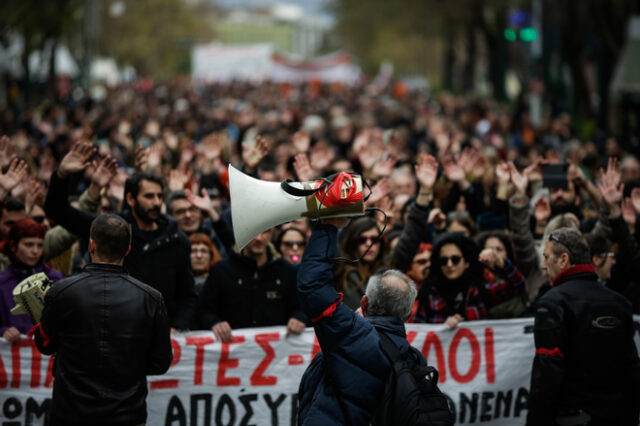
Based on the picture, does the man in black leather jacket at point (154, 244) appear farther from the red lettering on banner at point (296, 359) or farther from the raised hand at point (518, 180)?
the raised hand at point (518, 180)

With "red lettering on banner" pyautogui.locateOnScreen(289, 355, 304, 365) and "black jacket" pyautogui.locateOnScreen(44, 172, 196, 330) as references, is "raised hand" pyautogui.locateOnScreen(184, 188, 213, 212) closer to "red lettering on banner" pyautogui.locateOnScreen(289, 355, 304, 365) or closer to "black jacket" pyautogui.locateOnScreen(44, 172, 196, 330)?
"black jacket" pyautogui.locateOnScreen(44, 172, 196, 330)

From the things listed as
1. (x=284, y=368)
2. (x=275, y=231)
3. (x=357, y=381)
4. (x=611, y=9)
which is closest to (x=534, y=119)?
(x=611, y=9)

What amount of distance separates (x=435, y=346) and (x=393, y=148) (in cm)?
544

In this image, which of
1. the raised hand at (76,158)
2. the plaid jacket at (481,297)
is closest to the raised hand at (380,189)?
the plaid jacket at (481,297)

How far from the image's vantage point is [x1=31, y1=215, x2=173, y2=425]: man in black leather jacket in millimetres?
4625

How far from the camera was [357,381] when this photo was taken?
4.41 m

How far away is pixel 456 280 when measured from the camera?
6645mm

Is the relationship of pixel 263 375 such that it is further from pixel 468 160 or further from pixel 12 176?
pixel 468 160

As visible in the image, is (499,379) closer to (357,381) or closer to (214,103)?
(357,381)

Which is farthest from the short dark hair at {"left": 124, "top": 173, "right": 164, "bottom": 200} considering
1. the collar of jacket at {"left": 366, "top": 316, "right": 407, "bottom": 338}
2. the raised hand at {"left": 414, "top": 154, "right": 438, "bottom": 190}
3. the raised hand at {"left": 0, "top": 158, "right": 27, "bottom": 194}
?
the collar of jacket at {"left": 366, "top": 316, "right": 407, "bottom": 338}

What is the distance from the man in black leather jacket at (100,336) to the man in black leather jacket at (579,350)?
1898 millimetres

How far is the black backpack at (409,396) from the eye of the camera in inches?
170

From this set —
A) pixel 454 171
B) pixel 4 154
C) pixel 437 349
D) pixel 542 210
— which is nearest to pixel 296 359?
pixel 437 349

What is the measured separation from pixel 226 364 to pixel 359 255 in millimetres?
1225
